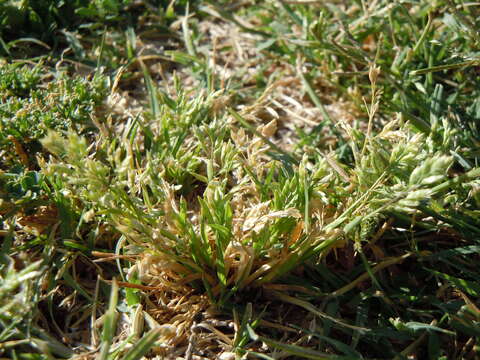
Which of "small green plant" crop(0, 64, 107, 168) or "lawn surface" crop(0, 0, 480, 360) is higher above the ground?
"small green plant" crop(0, 64, 107, 168)

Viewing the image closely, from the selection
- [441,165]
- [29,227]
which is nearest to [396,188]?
[441,165]

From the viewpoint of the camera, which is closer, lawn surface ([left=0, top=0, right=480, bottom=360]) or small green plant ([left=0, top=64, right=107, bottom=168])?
lawn surface ([left=0, top=0, right=480, bottom=360])

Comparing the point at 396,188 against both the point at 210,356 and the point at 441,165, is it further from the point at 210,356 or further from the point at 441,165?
the point at 210,356

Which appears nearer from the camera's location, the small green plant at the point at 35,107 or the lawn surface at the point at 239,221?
the lawn surface at the point at 239,221

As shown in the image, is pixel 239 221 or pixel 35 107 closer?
pixel 239 221

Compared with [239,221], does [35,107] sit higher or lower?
higher

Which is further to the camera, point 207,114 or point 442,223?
point 207,114

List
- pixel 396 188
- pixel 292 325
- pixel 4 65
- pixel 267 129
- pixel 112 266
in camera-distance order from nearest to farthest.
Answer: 1. pixel 396 188
2. pixel 292 325
3. pixel 112 266
4. pixel 267 129
5. pixel 4 65

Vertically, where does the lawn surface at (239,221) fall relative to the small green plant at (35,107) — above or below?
below
